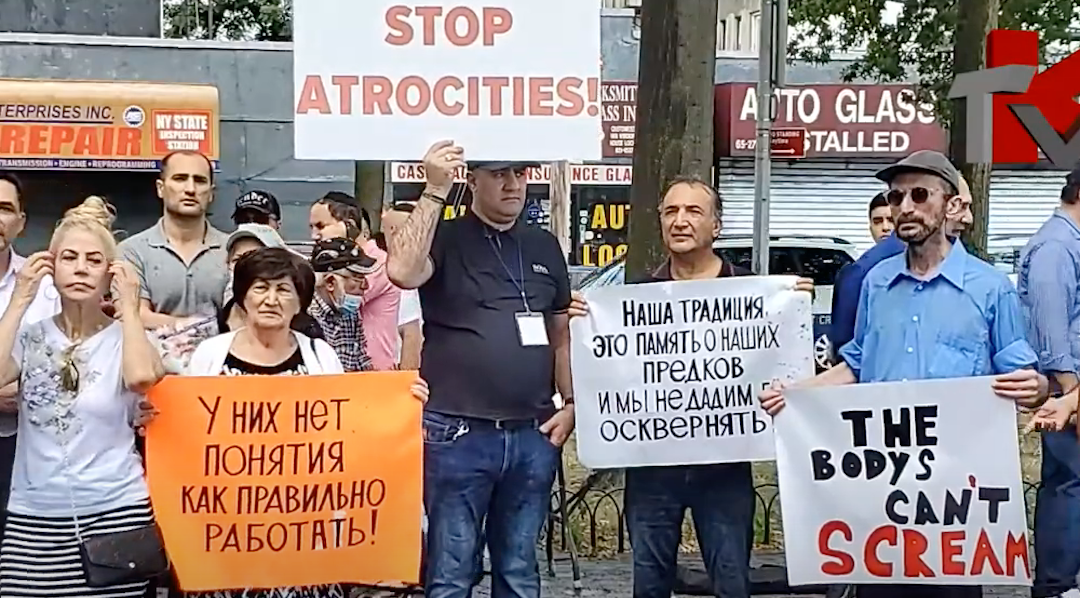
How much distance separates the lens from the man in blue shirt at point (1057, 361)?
6398 millimetres

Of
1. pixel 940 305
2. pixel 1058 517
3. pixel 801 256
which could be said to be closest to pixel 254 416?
pixel 940 305

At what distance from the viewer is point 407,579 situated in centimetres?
528

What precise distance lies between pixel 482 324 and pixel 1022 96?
11.5m

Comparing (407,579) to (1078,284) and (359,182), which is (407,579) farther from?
(359,182)

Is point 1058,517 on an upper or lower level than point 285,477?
lower

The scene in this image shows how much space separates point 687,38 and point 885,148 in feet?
60.8

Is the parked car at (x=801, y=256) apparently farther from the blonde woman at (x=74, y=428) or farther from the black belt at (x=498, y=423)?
the blonde woman at (x=74, y=428)

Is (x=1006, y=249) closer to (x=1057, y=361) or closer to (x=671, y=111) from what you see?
(x=671, y=111)

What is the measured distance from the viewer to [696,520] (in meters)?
5.48

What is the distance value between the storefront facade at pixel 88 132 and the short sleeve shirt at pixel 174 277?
1873 centimetres

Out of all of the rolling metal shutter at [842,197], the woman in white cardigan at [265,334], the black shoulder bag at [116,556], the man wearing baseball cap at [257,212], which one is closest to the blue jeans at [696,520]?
the woman in white cardigan at [265,334]

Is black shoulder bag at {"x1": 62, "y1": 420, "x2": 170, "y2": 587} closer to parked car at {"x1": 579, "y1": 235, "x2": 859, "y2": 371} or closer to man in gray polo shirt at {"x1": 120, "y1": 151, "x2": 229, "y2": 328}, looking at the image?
man in gray polo shirt at {"x1": 120, "y1": 151, "x2": 229, "y2": 328}

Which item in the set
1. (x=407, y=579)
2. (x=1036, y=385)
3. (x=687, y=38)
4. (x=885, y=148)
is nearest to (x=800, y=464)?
(x=1036, y=385)

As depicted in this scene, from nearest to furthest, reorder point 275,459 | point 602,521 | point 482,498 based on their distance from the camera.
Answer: point 275,459 → point 482,498 → point 602,521
